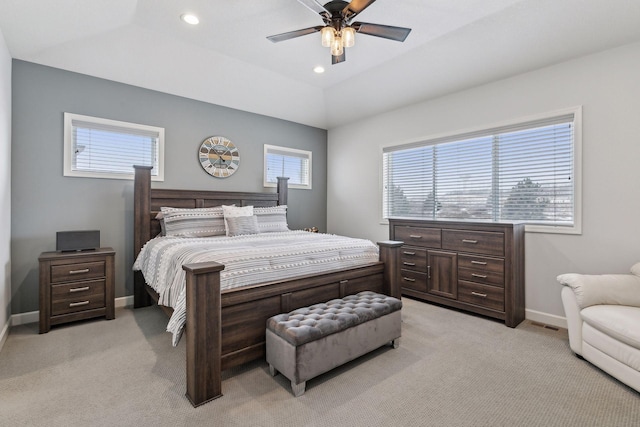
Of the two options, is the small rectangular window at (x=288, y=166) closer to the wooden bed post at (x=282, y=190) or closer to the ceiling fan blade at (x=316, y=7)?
the wooden bed post at (x=282, y=190)

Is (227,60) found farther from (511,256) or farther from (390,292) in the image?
(511,256)

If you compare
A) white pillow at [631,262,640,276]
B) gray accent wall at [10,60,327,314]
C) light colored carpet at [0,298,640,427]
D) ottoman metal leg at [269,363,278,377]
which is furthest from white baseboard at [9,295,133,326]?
white pillow at [631,262,640,276]

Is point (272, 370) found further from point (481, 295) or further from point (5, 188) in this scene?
point (5, 188)

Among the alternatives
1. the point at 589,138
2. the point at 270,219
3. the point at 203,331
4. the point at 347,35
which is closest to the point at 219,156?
the point at 270,219

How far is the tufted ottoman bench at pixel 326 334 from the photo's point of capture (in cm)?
202

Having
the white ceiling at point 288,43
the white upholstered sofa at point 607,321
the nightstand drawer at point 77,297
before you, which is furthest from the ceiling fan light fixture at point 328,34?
the nightstand drawer at point 77,297

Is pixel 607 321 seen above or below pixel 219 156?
below

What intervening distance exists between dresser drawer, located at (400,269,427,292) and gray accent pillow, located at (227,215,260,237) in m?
2.03

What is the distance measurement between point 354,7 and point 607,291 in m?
2.98

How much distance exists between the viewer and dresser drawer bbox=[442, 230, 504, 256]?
3.32 metres

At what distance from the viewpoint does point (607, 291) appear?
246cm

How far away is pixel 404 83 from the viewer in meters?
4.22

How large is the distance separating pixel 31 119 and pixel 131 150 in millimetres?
952

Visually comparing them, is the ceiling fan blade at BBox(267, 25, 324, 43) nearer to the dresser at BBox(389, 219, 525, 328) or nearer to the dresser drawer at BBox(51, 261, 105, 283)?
the dresser at BBox(389, 219, 525, 328)
